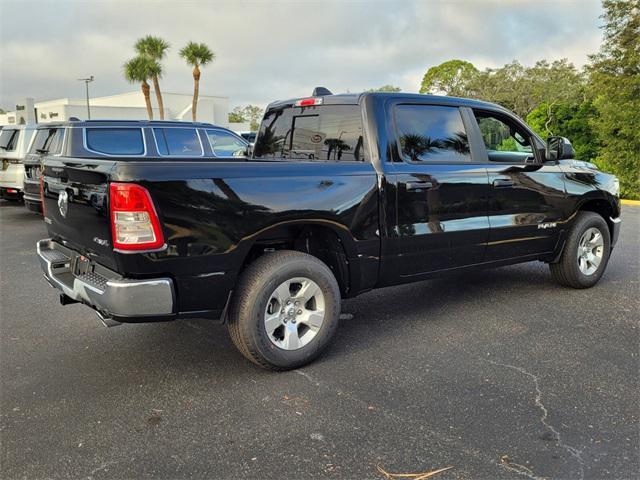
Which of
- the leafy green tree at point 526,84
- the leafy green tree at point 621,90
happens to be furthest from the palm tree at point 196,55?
the leafy green tree at point 621,90

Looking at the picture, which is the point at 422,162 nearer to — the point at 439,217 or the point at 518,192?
the point at 439,217

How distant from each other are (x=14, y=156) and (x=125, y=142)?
13.2ft

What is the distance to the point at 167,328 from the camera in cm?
454

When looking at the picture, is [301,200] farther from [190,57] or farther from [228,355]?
[190,57]

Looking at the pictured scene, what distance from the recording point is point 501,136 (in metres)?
5.16

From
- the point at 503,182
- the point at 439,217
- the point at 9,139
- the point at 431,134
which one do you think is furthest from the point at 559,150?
the point at 9,139

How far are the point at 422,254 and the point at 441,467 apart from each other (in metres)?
1.92

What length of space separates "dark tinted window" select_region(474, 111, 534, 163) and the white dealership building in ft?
172

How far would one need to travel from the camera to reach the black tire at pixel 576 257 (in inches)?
211

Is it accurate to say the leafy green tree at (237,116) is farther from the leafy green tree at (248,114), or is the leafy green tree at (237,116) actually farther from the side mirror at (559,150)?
the side mirror at (559,150)

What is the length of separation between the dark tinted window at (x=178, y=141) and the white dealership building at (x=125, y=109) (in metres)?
47.2

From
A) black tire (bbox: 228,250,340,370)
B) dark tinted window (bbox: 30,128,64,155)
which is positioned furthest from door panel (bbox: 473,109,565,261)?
dark tinted window (bbox: 30,128,64,155)

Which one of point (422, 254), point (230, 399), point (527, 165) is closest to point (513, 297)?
point (527, 165)

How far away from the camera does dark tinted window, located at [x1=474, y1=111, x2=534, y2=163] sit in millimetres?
4836
